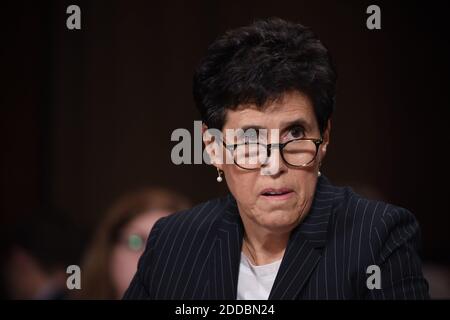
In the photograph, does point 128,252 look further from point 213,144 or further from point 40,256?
point 213,144

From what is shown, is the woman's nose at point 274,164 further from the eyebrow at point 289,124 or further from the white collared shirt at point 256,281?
the white collared shirt at point 256,281

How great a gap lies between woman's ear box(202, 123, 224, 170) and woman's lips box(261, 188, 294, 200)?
0.58ft

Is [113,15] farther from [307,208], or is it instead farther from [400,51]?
[307,208]

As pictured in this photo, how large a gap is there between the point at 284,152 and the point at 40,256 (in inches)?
66.1

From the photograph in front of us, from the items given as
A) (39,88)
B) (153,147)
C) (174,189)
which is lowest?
(174,189)

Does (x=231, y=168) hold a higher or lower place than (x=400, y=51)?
lower

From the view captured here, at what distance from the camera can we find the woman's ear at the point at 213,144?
1576mm

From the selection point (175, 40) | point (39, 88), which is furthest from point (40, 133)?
point (175, 40)

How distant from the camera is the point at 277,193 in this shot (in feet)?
4.82

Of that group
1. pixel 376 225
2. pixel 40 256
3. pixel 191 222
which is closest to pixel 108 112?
pixel 40 256

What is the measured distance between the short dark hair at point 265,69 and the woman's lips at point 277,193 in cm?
17

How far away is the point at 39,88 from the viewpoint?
3.24 m
